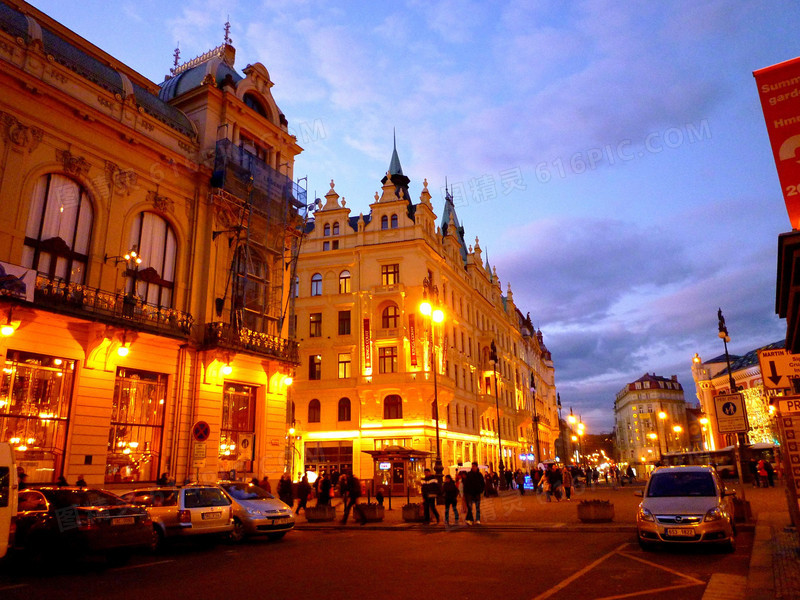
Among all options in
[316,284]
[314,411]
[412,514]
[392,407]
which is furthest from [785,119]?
[316,284]

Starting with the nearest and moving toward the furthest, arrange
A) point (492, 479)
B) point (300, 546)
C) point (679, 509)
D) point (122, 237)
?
point (679, 509)
point (300, 546)
point (122, 237)
point (492, 479)

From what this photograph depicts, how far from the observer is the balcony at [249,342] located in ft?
72.9

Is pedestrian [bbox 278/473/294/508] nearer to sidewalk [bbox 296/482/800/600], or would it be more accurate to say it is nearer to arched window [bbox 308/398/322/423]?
sidewalk [bbox 296/482/800/600]

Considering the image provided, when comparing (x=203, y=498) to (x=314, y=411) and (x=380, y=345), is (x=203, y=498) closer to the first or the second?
(x=380, y=345)

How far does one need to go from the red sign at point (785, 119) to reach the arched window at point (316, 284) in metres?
40.0

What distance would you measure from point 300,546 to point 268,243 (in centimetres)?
1601

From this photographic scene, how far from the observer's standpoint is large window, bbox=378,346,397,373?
42.1m

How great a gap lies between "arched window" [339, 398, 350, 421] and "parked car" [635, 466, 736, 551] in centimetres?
3133

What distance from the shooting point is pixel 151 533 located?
11758 mm

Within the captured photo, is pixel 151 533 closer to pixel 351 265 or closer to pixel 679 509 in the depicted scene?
pixel 679 509

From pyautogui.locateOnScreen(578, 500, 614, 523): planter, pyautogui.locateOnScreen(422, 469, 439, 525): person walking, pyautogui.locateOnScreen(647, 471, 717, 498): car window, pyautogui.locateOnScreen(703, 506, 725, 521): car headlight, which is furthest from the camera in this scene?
pyautogui.locateOnScreen(422, 469, 439, 525): person walking

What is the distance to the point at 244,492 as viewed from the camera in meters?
16.1

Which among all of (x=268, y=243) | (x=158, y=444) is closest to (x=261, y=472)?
(x=158, y=444)

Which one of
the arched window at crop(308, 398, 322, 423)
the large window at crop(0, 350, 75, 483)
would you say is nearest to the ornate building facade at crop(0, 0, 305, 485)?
the large window at crop(0, 350, 75, 483)
